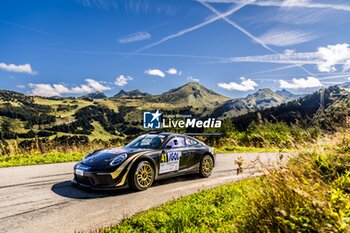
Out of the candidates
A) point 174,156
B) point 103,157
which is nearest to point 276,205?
point 103,157

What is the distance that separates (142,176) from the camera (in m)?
8.01

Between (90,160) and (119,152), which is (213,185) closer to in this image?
(119,152)

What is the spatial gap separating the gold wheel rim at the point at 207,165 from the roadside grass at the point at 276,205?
7.65 ft

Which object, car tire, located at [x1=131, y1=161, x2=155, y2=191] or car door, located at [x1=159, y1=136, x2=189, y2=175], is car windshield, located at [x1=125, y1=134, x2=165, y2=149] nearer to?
car door, located at [x1=159, y1=136, x2=189, y2=175]

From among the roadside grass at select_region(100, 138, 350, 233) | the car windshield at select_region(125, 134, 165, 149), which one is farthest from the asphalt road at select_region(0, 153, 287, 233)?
the car windshield at select_region(125, 134, 165, 149)

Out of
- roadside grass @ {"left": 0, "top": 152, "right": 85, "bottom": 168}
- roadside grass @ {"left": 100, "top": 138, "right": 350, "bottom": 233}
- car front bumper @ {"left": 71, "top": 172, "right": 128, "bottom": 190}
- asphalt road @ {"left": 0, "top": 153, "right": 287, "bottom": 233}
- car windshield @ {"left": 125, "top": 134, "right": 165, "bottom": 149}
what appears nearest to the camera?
roadside grass @ {"left": 100, "top": 138, "right": 350, "bottom": 233}

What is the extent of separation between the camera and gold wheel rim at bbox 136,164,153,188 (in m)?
7.90

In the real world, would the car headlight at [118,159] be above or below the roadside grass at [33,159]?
above

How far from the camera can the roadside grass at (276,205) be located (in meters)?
3.15

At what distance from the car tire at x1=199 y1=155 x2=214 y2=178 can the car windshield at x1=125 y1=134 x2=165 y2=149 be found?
178 cm

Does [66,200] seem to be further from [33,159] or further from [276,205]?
[33,159]

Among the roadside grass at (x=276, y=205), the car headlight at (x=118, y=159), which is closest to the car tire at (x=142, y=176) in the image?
the car headlight at (x=118, y=159)

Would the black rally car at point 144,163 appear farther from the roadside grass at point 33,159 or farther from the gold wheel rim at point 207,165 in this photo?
the roadside grass at point 33,159

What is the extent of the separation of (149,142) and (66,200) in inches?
118
